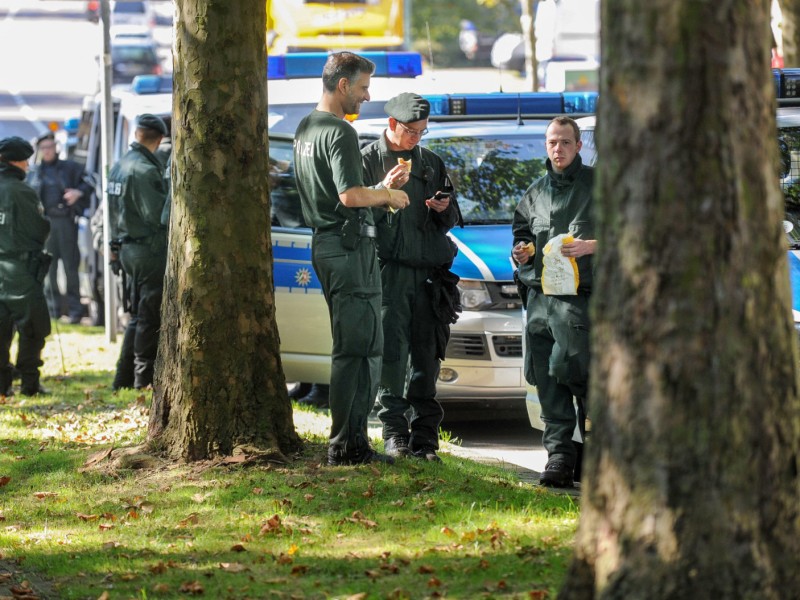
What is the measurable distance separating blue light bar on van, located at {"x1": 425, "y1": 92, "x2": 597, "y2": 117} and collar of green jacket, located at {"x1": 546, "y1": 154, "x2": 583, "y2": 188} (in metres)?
3.34

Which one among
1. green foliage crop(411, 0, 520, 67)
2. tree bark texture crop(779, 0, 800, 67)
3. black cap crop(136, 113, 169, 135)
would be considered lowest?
black cap crop(136, 113, 169, 135)

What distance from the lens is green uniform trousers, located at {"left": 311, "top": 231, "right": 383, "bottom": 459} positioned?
7.01 metres

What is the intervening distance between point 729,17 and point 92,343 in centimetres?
1213

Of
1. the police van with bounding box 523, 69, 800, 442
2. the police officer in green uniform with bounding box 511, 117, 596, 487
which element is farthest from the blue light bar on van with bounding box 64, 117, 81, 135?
the police officer in green uniform with bounding box 511, 117, 596, 487

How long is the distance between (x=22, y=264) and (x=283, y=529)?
19.2 feet

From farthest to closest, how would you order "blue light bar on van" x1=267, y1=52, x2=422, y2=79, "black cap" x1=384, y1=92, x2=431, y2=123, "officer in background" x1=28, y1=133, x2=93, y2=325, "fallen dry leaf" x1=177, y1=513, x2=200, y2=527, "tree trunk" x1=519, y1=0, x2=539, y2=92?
1. "tree trunk" x1=519, y1=0, x2=539, y2=92
2. "officer in background" x1=28, y1=133, x2=93, y2=325
3. "blue light bar on van" x1=267, y1=52, x2=422, y2=79
4. "black cap" x1=384, y1=92, x2=431, y2=123
5. "fallen dry leaf" x1=177, y1=513, x2=200, y2=527

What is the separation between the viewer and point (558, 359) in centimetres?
720

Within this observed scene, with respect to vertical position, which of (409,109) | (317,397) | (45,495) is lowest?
(317,397)

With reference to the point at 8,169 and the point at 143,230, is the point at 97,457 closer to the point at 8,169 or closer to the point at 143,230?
the point at 143,230

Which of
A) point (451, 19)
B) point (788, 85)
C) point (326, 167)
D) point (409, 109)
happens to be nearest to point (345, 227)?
point (326, 167)

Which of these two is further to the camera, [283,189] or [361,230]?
[283,189]

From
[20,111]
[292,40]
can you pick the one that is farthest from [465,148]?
[20,111]

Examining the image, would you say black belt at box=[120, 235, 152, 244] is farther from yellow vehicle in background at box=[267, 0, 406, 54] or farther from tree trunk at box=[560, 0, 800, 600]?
tree trunk at box=[560, 0, 800, 600]

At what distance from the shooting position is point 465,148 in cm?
1019
